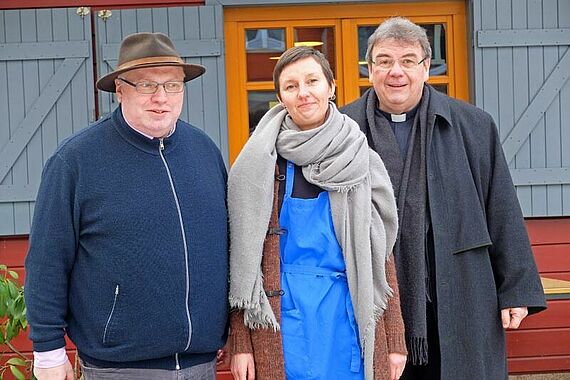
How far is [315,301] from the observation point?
2.93 m

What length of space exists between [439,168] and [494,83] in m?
1.82

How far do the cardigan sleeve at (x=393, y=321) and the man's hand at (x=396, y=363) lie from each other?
0.05ft

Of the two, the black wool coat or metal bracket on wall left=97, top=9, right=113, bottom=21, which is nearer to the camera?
the black wool coat

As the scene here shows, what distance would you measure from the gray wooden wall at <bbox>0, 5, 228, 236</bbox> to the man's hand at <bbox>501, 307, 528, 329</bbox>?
1946 millimetres

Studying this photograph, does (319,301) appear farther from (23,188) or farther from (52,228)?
(23,188)

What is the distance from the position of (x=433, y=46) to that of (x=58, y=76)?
6.22 feet

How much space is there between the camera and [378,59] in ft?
→ 10.9

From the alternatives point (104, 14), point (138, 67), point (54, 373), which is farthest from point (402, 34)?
point (104, 14)

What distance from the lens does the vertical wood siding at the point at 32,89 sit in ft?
15.7

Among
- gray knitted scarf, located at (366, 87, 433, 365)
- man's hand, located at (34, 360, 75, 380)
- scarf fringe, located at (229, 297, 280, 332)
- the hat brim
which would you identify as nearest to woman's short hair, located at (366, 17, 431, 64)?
gray knitted scarf, located at (366, 87, 433, 365)

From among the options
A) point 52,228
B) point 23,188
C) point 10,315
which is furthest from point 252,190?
point 23,188

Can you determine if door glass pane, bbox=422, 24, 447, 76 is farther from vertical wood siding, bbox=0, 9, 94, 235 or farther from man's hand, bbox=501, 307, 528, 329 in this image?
man's hand, bbox=501, 307, 528, 329

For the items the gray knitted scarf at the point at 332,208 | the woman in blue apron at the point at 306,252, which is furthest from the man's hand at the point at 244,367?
the gray knitted scarf at the point at 332,208

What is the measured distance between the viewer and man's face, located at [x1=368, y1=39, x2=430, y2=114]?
3281 mm
